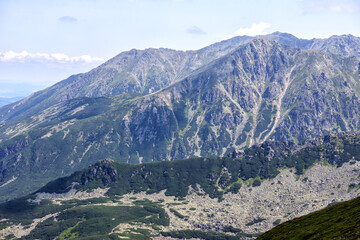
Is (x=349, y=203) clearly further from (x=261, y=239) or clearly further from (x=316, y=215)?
(x=261, y=239)

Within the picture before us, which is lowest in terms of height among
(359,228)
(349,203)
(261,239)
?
(261,239)

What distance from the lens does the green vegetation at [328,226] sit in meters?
106

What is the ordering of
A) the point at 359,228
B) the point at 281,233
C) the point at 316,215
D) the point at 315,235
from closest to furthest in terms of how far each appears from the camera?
1. the point at 359,228
2. the point at 315,235
3. the point at 281,233
4. the point at 316,215

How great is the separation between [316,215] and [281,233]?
81.5 ft

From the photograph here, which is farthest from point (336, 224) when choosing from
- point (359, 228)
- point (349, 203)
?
point (349, 203)

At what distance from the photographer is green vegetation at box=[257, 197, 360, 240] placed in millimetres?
106044

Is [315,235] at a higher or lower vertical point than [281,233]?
higher

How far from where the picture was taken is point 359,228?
99875 mm

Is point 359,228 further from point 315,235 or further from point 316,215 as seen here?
point 316,215

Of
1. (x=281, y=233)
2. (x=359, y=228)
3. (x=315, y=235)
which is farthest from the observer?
(x=281, y=233)

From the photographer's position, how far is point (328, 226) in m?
125

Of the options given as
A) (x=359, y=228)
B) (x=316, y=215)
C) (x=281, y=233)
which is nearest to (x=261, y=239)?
(x=281, y=233)

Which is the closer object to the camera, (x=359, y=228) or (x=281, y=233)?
(x=359, y=228)

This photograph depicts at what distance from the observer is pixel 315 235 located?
4648 inches
